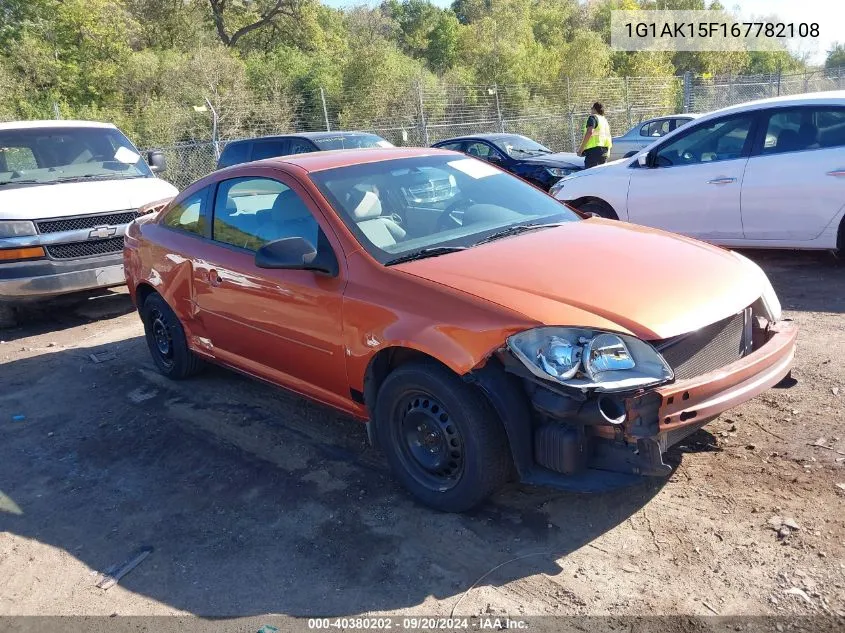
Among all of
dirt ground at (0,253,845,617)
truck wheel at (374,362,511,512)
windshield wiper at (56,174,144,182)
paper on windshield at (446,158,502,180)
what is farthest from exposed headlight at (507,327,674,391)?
windshield wiper at (56,174,144,182)

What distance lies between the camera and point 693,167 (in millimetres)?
7184

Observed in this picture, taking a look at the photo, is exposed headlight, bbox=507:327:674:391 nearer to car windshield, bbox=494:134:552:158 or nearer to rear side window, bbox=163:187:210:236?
rear side window, bbox=163:187:210:236

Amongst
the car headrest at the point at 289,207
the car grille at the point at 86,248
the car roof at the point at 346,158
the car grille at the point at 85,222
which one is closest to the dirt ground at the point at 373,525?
the car headrest at the point at 289,207

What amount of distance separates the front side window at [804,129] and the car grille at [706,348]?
4.06 metres

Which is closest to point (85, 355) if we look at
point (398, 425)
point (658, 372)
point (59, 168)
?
point (59, 168)

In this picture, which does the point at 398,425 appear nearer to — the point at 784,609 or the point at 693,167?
the point at 784,609

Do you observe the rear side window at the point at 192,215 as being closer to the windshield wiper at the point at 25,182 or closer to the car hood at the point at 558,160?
the windshield wiper at the point at 25,182

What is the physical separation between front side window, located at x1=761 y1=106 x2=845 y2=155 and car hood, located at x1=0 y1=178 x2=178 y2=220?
6520 millimetres

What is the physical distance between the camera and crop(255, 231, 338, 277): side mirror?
11.9 feet

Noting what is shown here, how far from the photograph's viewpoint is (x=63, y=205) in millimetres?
7363

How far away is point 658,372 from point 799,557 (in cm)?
92

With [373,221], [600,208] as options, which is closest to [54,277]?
[373,221]

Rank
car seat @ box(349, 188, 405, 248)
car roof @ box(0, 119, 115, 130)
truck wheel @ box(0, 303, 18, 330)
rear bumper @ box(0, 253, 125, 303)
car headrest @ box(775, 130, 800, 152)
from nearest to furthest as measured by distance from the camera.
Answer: car seat @ box(349, 188, 405, 248), car headrest @ box(775, 130, 800, 152), rear bumper @ box(0, 253, 125, 303), truck wheel @ box(0, 303, 18, 330), car roof @ box(0, 119, 115, 130)

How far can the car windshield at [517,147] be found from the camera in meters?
13.4
